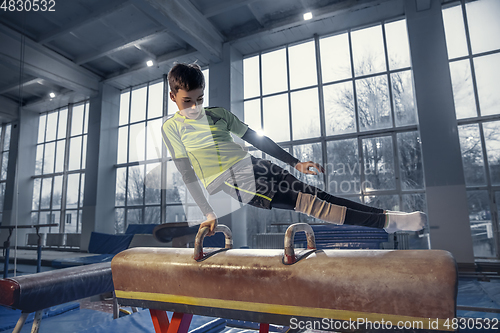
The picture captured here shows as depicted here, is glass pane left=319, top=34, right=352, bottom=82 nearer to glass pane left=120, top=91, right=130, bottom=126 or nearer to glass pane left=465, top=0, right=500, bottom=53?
glass pane left=465, top=0, right=500, bottom=53

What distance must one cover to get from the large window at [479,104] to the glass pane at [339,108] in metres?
2.00

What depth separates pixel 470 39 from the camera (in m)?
6.01

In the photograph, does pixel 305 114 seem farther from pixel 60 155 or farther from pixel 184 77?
pixel 60 155

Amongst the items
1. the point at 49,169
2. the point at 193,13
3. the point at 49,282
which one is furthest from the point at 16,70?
the point at 49,169

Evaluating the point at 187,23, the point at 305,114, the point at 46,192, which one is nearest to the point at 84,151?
the point at 46,192

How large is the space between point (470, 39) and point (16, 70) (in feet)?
27.3

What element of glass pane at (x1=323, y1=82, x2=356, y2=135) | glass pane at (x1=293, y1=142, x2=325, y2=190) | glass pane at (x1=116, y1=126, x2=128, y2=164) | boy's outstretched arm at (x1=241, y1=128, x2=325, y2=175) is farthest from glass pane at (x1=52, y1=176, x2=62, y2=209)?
boy's outstretched arm at (x1=241, y1=128, x2=325, y2=175)

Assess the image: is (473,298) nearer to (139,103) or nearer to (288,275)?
(288,275)

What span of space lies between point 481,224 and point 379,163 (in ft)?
6.82

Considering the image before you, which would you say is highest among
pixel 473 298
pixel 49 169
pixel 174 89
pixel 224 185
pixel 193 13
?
pixel 193 13

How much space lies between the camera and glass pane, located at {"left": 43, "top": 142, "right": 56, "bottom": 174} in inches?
410

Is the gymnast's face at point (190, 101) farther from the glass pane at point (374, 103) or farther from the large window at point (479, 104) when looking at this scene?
the large window at point (479, 104)

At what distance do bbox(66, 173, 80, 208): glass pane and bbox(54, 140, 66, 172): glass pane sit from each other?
2.28 feet

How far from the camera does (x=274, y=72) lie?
7766 millimetres
